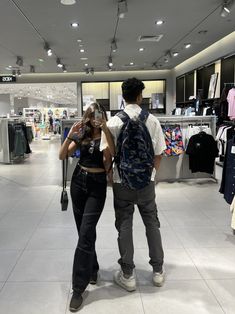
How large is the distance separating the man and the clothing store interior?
95 mm

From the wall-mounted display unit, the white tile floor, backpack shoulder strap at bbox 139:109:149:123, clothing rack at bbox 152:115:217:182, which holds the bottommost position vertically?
the white tile floor

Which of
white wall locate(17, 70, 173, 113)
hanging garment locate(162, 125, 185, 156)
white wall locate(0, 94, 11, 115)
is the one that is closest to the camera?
hanging garment locate(162, 125, 185, 156)

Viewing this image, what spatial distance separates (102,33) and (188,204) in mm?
4596

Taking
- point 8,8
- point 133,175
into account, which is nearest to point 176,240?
point 133,175

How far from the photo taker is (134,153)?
7.14ft

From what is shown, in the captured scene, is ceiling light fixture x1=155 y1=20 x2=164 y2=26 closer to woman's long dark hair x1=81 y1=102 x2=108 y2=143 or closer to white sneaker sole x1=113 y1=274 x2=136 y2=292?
woman's long dark hair x1=81 y1=102 x2=108 y2=143

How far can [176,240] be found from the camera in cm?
331

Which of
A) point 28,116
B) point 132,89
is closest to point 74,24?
point 132,89

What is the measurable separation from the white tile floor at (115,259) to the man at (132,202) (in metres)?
0.15

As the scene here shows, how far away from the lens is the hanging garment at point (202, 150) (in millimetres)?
5473

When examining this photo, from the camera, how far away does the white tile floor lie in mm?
2215

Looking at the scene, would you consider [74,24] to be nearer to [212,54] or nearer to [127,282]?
[212,54]

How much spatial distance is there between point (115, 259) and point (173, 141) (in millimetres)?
3210

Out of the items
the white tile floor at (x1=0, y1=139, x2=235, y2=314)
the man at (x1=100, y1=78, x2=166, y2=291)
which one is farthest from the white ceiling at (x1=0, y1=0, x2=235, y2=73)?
the man at (x1=100, y1=78, x2=166, y2=291)
